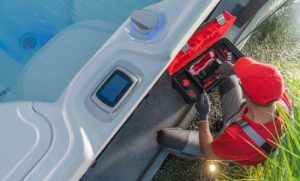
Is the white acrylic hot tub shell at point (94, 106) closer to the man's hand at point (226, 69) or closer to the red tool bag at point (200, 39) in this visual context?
the red tool bag at point (200, 39)

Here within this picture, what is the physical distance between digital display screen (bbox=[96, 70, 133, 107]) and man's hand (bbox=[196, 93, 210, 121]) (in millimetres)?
965

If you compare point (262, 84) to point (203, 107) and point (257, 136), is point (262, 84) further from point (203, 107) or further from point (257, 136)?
point (203, 107)

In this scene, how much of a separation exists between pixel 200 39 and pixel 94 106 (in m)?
1.10

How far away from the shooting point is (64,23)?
2.25m

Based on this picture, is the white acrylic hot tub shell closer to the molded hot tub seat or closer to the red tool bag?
the molded hot tub seat

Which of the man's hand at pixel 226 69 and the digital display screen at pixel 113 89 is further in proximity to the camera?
the man's hand at pixel 226 69

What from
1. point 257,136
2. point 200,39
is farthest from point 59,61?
Result: point 257,136

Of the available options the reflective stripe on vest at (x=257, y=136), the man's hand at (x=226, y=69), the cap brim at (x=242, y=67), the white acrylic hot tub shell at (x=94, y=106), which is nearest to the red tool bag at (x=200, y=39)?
the man's hand at (x=226, y=69)

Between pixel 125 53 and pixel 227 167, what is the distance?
145cm

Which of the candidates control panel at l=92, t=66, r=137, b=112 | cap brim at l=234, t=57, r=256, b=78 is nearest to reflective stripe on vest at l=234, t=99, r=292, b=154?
cap brim at l=234, t=57, r=256, b=78

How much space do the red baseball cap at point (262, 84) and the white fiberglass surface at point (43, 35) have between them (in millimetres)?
625

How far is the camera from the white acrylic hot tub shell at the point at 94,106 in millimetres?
1604

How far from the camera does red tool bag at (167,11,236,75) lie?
8.46 ft

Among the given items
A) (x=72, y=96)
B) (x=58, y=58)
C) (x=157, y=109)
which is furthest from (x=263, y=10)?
(x=72, y=96)
